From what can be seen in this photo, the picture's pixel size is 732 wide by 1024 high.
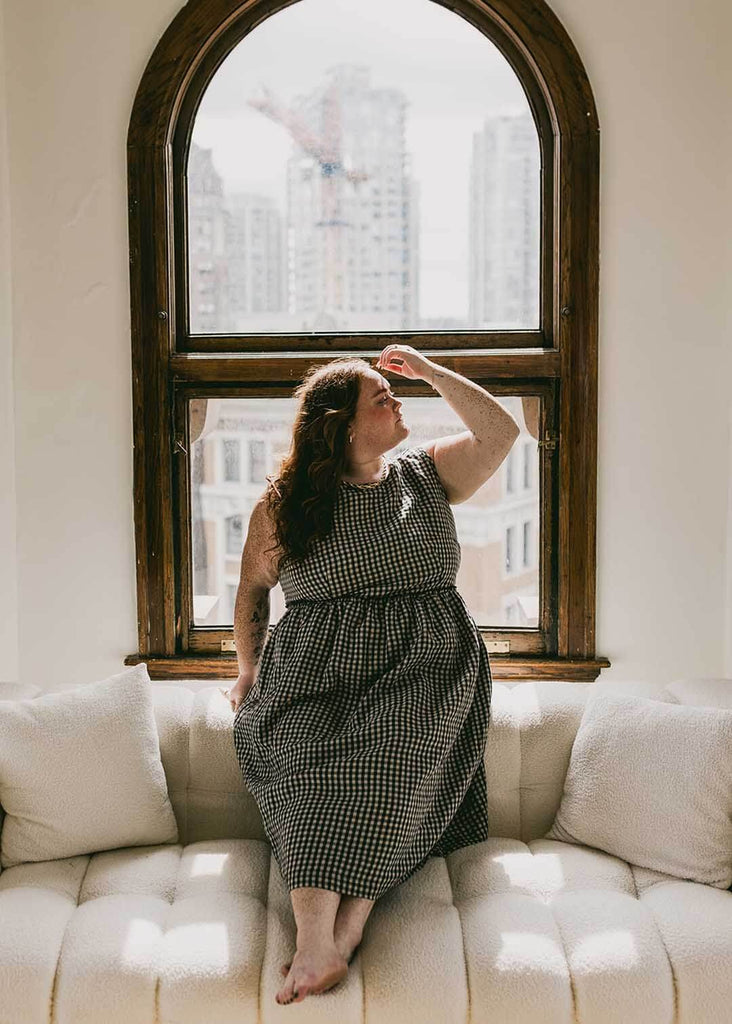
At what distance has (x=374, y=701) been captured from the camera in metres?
2.19

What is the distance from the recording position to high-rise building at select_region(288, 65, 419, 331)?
10.1 feet

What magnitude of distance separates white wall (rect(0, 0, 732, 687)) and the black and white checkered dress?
0.86m

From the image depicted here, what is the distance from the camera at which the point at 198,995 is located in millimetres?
1779

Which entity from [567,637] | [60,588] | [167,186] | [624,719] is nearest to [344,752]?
[624,719]

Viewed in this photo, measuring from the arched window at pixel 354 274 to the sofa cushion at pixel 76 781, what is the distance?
864 millimetres

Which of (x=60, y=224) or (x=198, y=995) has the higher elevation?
(x=60, y=224)

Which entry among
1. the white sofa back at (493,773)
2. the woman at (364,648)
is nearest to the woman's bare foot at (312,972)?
the woman at (364,648)

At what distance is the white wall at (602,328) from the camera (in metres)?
2.91

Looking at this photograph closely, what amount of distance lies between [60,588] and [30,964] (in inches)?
58.1

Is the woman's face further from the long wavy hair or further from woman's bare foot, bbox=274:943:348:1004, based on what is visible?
woman's bare foot, bbox=274:943:348:1004

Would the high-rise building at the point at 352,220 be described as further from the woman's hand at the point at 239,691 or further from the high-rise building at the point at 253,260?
the woman's hand at the point at 239,691

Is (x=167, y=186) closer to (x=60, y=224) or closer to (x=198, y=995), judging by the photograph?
(x=60, y=224)

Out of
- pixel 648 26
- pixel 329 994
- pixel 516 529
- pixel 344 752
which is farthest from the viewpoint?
pixel 516 529

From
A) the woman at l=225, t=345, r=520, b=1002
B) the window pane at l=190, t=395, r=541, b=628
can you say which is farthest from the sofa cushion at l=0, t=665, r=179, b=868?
the window pane at l=190, t=395, r=541, b=628
